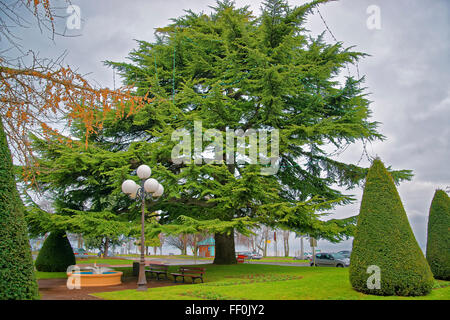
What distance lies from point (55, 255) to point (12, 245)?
13.8 m

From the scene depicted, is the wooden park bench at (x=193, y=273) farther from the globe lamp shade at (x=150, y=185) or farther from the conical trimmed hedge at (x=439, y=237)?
the conical trimmed hedge at (x=439, y=237)

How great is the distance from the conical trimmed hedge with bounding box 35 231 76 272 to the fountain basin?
5.64 metres

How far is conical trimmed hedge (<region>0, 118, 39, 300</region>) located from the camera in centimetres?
499

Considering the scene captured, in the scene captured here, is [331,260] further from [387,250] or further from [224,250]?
[387,250]

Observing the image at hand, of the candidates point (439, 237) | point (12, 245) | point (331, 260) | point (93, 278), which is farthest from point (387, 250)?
point (331, 260)

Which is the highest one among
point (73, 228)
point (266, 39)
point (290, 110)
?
point (266, 39)

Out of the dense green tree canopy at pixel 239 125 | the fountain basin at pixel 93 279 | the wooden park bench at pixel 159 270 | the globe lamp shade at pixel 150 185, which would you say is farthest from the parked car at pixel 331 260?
the globe lamp shade at pixel 150 185

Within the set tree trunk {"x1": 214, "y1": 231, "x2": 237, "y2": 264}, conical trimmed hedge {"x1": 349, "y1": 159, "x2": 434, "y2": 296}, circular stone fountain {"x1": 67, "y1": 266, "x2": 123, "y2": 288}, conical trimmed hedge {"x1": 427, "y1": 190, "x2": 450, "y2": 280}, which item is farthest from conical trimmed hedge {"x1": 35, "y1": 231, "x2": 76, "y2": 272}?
conical trimmed hedge {"x1": 427, "y1": 190, "x2": 450, "y2": 280}

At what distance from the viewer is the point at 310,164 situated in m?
20.1

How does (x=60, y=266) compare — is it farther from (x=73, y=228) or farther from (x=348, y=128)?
(x=348, y=128)

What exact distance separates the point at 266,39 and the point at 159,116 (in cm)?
666

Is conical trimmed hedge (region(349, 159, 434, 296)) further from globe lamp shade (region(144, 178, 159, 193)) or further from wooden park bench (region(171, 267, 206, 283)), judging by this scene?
wooden park bench (region(171, 267, 206, 283))

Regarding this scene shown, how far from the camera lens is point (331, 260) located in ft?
86.2
